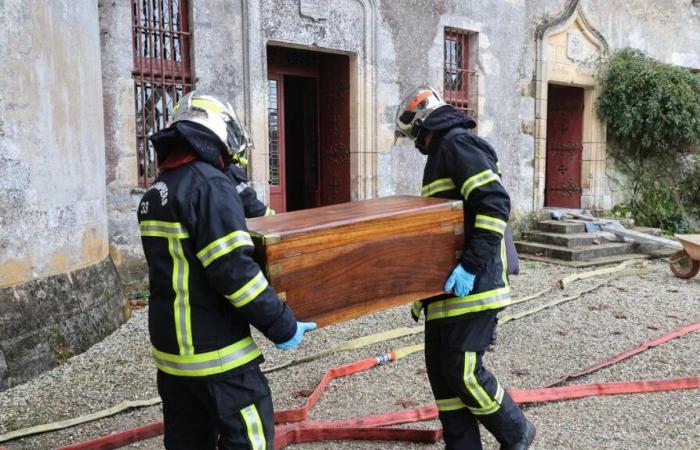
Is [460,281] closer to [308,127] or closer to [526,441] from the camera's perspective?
[526,441]

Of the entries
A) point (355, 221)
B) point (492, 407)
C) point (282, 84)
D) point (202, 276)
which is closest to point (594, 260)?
point (282, 84)

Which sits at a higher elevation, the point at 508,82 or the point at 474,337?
the point at 508,82

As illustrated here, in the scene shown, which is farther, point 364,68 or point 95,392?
point 364,68

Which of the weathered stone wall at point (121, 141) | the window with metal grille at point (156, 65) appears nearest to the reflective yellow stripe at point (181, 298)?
the weathered stone wall at point (121, 141)

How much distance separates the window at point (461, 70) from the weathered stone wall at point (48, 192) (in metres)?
5.56

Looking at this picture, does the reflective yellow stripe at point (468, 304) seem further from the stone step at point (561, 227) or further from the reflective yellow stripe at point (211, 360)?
the stone step at point (561, 227)

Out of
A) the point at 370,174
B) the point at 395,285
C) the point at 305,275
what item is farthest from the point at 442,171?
the point at 370,174

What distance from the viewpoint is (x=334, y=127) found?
902 centimetres

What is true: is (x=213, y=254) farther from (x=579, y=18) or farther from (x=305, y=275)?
(x=579, y=18)

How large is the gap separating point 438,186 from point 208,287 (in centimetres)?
136

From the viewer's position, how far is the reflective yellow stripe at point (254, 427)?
2.26 m

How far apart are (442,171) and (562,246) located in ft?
23.4

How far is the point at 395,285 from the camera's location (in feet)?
9.05

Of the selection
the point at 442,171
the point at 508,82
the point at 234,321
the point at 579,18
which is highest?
the point at 579,18
